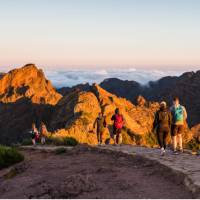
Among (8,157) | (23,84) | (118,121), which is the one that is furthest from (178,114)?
(23,84)

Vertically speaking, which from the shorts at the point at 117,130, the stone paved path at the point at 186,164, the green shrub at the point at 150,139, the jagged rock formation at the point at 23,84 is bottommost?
the green shrub at the point at 150,139

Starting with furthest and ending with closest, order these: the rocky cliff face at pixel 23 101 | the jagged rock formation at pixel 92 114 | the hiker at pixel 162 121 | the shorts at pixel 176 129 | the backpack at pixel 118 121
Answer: the rocky cliff face at pixel 23 101 → the jagged rock formation at pixel 92 114 → the backpack at pixel 118 121 → the shorts at pixel 176 129 → the hiker at pixel 162 121

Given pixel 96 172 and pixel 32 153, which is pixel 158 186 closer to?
pixel 96 172

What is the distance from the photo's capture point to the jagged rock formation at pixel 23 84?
121875 mm

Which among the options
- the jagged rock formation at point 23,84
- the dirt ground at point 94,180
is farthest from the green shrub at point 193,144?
the dirt ground at point 94,180

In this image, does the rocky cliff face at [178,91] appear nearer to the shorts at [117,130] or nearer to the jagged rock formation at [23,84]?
the jagged rock formation at [23,84]

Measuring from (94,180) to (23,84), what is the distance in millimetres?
116517

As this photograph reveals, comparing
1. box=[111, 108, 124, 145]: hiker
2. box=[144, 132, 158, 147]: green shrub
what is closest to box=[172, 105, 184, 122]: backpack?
box=[111, 108, 124, 145]: hiker

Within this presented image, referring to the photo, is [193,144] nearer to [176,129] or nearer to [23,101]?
[23,101]

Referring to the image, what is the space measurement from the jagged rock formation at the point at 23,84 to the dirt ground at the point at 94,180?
337 ft

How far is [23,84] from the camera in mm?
126812

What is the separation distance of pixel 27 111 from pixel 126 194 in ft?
307

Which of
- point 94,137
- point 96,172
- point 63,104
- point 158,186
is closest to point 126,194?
point 158,186

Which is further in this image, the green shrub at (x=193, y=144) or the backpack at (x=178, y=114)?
the green shrub at (x=193, y=144)
